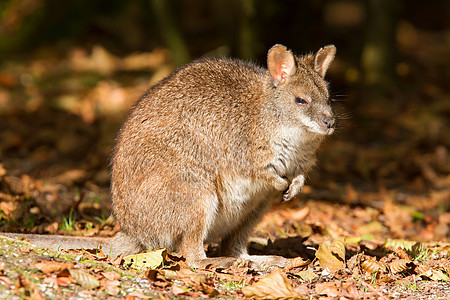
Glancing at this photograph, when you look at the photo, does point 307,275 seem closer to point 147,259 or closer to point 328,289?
point 328,289

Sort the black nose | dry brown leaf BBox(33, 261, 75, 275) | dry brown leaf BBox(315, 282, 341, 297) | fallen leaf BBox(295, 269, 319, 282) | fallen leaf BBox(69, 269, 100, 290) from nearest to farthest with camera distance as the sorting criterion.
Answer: fallen leaf BBox(69, 269, 100, 290) → dry brown leaf BBox(33, 261, 75, 275) → dry brown leaf BBox(315, 282, 341, 297) → fallen leaf BBox(295, 269, 319, 282) → the black nose

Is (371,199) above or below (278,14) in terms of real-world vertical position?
below

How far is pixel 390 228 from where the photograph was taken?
682 centimetres

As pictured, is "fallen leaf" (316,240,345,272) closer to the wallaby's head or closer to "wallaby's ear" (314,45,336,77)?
the wallaby's head

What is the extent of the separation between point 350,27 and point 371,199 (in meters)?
7.89

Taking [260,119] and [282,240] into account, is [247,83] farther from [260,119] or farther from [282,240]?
[282,240]

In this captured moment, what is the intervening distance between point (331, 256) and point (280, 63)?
162 centimetres

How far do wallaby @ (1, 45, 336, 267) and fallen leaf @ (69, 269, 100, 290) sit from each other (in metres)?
0.78

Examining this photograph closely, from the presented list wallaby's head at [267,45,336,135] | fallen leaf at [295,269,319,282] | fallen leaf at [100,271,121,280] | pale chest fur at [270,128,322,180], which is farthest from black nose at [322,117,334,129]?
fallen leaf at [100,271,121,280]

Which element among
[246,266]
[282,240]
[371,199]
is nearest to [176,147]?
[246,266]

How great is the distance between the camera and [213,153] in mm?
4914

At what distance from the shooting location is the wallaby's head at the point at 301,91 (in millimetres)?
4914

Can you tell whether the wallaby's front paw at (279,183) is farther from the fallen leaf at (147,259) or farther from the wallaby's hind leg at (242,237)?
the fallen leaf at (147,259)

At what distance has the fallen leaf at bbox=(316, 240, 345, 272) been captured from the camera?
15.5 ft
